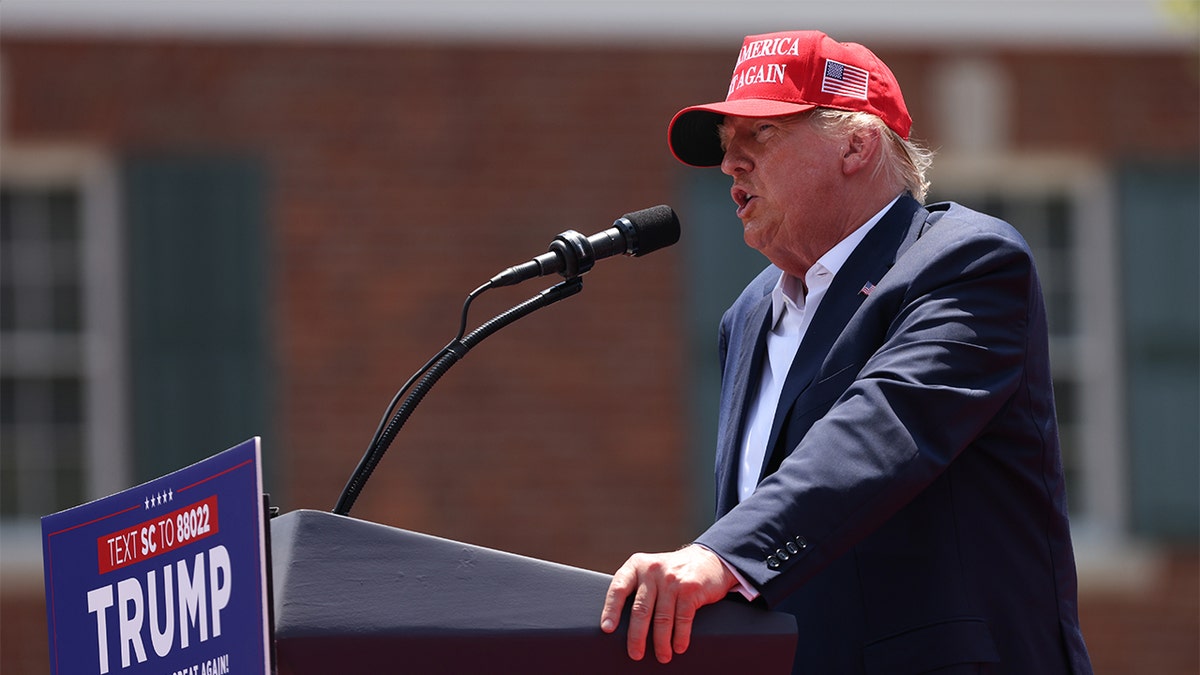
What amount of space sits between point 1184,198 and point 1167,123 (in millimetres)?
420

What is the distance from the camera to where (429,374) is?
9.40 ft

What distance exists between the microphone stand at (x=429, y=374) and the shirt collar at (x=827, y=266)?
1.40ft

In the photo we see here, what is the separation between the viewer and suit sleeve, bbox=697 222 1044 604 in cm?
248

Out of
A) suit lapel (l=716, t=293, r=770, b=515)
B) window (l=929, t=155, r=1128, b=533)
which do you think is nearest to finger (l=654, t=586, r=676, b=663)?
suit lapel (l=716, t=293, r=770, b=515)

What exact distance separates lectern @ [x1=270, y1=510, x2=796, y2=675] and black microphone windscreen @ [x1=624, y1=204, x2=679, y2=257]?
2.67 ft

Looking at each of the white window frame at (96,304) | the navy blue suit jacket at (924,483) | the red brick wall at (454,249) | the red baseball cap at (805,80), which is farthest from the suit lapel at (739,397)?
the white window frame at (96,304)

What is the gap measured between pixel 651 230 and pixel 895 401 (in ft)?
2.01

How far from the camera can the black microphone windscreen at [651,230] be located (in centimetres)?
303

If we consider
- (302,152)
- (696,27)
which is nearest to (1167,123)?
(696,27)

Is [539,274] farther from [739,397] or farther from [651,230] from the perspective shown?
[739,397]

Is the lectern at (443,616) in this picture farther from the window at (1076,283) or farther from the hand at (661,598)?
the window at (1076,283)

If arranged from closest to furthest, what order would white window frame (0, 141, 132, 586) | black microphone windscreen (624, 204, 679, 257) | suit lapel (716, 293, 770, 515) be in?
1. black microphone windscreen (624, 204, 679, 257)
2. suit lapel (716, 293, 770, 515)
3. white window frame (0, 141, 132, 586)

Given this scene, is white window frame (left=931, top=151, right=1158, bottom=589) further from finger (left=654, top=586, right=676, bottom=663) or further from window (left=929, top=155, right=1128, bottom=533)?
finger (left=654, top=586, right=676, bottom=663)

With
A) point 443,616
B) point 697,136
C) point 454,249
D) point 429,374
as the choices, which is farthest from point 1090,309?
point 443,616
